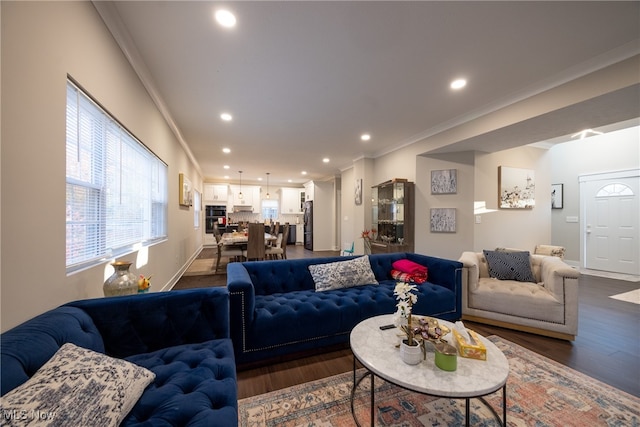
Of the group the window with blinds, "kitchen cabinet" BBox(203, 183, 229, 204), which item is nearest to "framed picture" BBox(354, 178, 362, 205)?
the window with blinds

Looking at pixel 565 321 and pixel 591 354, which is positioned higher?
pixel 565 321

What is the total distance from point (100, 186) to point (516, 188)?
6.02 m

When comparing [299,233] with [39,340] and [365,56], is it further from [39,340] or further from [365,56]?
[39,340]

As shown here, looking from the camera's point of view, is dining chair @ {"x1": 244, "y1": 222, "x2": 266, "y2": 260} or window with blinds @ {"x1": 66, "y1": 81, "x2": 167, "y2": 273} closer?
window with blinds @ {"x1": 66, "y1": 81, "x2": 167, "y2": 273}

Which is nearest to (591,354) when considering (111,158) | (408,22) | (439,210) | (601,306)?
(601,306)

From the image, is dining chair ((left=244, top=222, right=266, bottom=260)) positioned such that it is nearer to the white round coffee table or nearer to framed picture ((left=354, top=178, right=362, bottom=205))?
framed picture ((left=354, top=178, right=362, bottom=205))

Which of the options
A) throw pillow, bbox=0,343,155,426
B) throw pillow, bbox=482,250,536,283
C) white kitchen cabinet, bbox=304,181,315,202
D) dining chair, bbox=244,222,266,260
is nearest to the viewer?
throw pillow, bbox=0,343,155,426

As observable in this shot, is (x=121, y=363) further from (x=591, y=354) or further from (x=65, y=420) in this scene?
(x=591, y=354)

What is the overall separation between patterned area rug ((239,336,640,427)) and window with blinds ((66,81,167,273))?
1578 mm

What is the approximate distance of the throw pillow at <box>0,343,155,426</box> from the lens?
2.38ft

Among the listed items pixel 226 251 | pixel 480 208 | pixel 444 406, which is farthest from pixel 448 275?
pixel 226 251

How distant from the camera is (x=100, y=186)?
185 cm

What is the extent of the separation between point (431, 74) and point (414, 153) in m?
2.17

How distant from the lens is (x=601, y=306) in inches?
126
